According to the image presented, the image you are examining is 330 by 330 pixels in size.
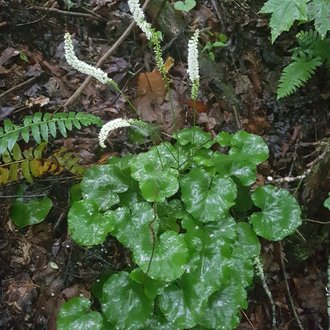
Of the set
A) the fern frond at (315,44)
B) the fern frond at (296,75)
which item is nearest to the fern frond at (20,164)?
the fern frond at (296,75)

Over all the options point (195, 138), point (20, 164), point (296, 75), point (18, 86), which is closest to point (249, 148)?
point (195, 138)

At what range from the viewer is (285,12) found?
2.17 metres

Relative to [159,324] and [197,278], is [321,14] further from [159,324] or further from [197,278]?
[159,324]

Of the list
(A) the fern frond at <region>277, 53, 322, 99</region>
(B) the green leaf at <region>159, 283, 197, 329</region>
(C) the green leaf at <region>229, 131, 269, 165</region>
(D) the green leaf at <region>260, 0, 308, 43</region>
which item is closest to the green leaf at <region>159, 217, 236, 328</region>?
(B) the green leaf at <region>159, 283, 197, 329</region>

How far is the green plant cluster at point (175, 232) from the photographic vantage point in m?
2.35

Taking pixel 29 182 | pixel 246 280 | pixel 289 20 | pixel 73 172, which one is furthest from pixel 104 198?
pixel 289 20

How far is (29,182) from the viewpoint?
2.74m

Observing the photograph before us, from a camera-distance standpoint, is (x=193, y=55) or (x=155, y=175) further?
(x=155, y=175)

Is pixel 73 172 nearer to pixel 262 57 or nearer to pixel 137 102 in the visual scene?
pixel 137 102

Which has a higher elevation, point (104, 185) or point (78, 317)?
point (104, 185)

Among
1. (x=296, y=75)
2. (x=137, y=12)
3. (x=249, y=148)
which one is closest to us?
(x=137, y=12)

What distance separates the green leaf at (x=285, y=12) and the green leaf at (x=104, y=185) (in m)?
1.15

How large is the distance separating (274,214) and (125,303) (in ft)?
3.27

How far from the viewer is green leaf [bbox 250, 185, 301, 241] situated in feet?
8.61
